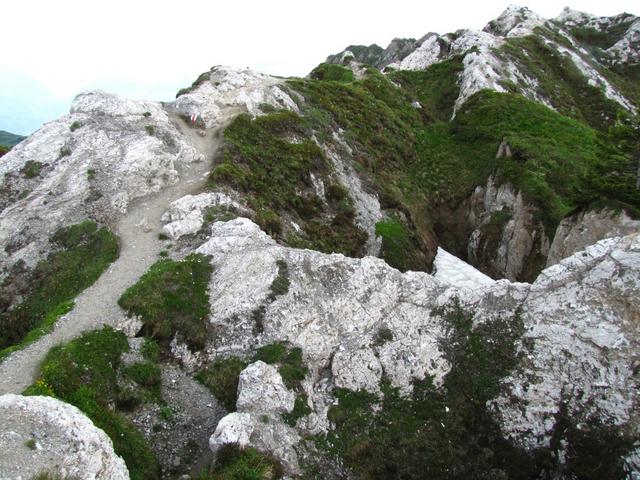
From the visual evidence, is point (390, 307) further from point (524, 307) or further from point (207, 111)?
point (207, 111)

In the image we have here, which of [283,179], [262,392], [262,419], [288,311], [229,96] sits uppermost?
[229,96]

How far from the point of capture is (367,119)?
63.4m

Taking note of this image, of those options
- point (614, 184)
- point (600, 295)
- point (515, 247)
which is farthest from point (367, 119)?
point (600, 295)

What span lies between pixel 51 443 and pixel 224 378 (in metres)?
9.56

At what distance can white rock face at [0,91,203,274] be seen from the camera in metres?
35.2

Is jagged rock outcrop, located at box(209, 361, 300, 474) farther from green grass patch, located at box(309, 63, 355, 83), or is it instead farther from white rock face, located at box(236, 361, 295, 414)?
green grass patch, located at box(309, 63, 355, 83)

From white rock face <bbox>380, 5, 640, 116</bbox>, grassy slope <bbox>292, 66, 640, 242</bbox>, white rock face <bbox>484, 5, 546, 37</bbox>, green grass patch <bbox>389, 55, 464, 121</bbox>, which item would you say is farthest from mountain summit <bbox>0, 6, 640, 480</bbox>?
white rock face <bbox>484, 5, 546, 37</bbox>

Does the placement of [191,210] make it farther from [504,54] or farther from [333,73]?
[504,54]

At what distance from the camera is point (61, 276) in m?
30.8

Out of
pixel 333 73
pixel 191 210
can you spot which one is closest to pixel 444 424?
pixel 191 210

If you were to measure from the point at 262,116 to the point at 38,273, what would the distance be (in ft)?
97.6

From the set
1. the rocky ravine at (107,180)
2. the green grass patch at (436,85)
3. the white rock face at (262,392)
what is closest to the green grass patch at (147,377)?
the rocky ravine at (107,180)

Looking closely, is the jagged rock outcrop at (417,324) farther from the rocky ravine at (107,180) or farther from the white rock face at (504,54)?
the white rock face at (504,54)

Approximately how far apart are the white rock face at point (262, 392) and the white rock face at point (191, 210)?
14679 millimetres
